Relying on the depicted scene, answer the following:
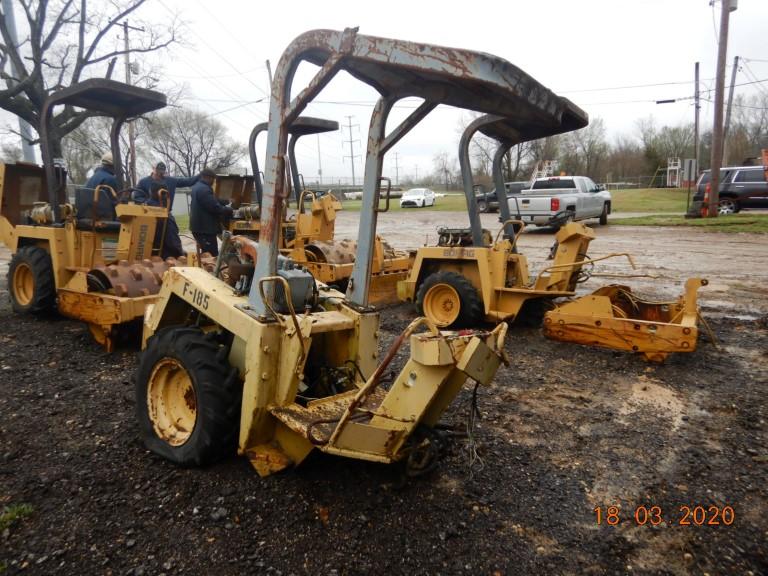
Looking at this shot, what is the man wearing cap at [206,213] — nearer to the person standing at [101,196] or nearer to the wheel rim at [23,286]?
the person standing at [101,196]

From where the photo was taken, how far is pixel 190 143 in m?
54.9

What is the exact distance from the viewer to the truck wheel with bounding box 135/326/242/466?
3051 mm

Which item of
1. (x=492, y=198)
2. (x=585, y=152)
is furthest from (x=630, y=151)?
(x=492, y=198)

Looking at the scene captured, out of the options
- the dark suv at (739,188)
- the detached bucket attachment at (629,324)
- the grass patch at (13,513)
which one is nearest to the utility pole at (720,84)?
the dark suv at (739,188)

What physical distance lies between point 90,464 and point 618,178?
63.6 metres

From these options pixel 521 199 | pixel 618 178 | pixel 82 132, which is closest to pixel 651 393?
pixel 521 199

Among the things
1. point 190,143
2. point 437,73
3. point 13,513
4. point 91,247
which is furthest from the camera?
point 190,143

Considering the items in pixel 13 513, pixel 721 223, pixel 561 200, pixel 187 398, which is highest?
pixel 561 200

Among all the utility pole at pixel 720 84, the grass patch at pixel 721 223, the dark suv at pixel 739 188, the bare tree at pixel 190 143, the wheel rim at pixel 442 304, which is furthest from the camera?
the bare tree at pixel 190 143

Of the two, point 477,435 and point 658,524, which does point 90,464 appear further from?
point 658,524

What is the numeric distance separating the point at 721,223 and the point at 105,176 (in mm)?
18516

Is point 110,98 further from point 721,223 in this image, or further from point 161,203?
point 721,223

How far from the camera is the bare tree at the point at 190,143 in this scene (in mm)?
53125
